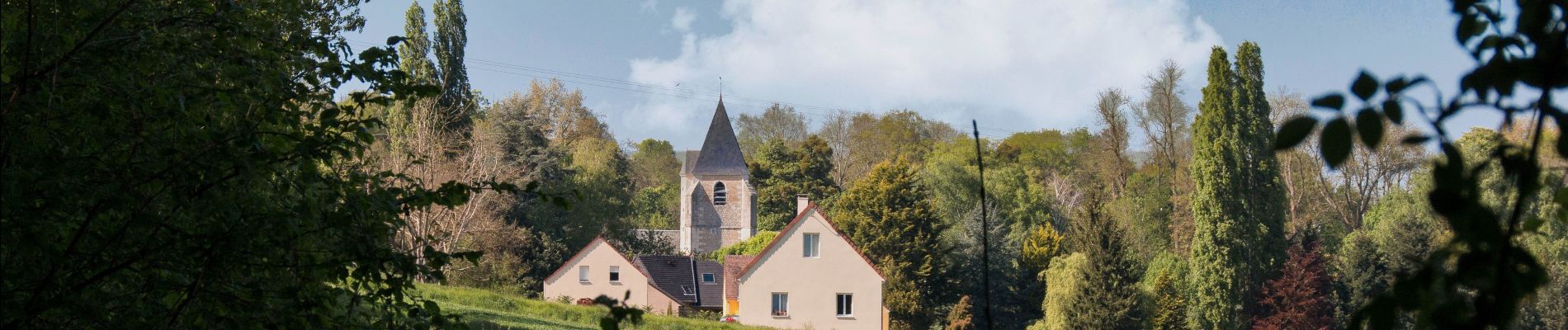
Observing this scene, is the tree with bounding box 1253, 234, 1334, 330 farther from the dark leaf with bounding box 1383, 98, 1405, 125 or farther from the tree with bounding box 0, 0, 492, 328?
the dark leaf with bounding box 1383, 98, 1405, 125

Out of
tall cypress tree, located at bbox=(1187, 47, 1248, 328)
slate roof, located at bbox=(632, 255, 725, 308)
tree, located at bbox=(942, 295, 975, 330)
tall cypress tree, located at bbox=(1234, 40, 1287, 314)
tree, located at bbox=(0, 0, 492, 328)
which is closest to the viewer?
tree, located at bbox=(0, 0, 492, 328)

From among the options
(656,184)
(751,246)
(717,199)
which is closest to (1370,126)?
(751,246)

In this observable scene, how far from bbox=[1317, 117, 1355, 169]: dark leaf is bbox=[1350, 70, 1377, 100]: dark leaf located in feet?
0.25

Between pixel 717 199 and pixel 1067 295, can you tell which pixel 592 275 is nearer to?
pixel 1067 295

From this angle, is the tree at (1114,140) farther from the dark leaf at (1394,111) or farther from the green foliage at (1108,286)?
the dark leaf at (1394,111)

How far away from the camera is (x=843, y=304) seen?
1380 inches

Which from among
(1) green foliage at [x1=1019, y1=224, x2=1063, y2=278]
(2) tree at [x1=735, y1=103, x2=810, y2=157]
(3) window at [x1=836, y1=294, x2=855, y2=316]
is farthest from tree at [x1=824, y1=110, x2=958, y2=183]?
(3) window at [x1=836, y1=294, x2=855, y2=316]

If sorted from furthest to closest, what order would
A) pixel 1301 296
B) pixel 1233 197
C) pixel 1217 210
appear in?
1. pixel 1233 197
2. pixel 1217 210
3. pixel 1301 296

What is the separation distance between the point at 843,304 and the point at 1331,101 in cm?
3392

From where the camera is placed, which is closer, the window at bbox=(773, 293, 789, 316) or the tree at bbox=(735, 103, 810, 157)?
the window at bbox=(773, 293, 789, 316)

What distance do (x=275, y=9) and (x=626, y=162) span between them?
55548 millimetres

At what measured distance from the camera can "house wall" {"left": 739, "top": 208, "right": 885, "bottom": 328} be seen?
34906 mm

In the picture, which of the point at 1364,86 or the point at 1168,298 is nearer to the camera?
the point at 1364,86

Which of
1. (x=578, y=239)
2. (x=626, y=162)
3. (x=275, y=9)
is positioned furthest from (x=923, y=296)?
(x=275, y=9)
